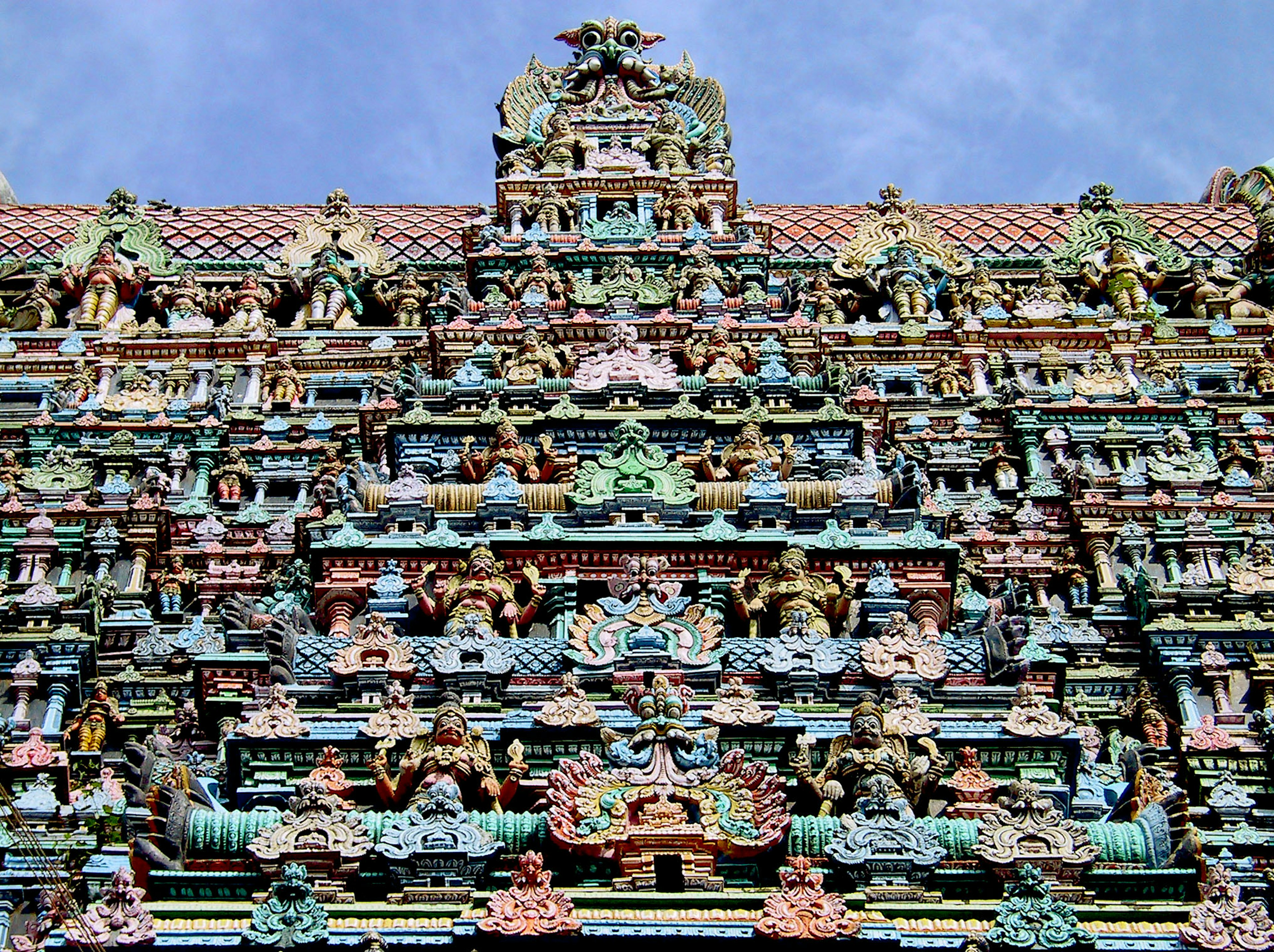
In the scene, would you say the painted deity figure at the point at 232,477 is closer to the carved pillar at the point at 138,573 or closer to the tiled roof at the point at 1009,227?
the carved pillar at the point at 138,573

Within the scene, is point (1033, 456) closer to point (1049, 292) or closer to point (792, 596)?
point (1049, 292)

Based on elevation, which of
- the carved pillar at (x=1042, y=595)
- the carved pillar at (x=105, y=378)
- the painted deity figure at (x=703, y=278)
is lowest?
the carved pillar at (x=1042, y=595)

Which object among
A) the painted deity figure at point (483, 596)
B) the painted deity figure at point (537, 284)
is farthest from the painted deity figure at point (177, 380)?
the painted deity figure at point (483, 596)

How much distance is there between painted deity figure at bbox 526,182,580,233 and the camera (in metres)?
29.4

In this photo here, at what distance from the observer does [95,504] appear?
23078mm

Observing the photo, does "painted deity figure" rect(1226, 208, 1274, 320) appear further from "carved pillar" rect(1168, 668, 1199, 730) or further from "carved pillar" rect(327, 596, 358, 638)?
"carved pillar" rect(327, 596, 358, 638)

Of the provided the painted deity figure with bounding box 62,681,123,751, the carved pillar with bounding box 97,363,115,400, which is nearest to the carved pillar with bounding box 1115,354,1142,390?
the carved pillar with bounding box 97,363,115,400

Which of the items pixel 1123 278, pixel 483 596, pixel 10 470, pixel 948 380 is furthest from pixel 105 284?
pixel 1123 278

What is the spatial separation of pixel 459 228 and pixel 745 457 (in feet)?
41.2

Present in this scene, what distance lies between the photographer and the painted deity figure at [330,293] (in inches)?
1133

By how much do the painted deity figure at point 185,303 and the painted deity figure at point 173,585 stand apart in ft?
19.5

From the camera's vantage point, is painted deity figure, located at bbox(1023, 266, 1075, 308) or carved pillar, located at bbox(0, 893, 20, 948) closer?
carved pillar, located at bbox(0, 893, 20, 948)

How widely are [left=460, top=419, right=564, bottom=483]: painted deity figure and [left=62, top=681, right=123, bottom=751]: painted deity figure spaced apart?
4.28 metres

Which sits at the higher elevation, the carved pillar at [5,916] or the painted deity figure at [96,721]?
the painted deity figure at [96,721]
